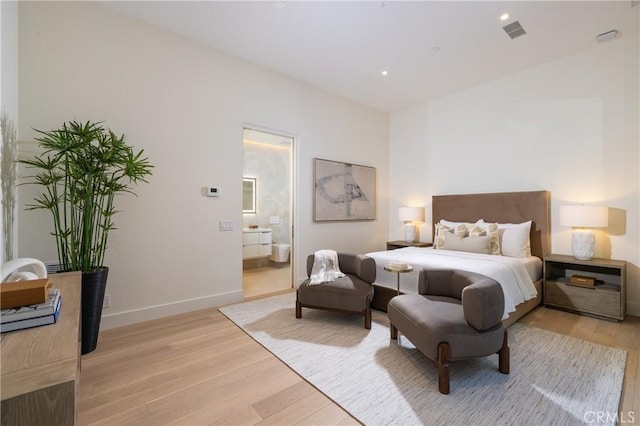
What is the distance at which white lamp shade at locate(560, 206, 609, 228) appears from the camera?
3.09 m

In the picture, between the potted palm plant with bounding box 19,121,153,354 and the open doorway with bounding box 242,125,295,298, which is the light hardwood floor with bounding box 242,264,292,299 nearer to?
A: the open doorway with bounding box 242,125,295,298

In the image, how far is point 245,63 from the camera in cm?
371

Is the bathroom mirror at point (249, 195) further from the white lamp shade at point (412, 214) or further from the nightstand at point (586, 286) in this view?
the nightstand at point (586, 286)

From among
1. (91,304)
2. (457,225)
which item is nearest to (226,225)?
(91,304)

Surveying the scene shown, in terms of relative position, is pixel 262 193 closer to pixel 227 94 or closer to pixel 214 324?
pixel 227 94

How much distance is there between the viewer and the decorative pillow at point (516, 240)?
11.6ft

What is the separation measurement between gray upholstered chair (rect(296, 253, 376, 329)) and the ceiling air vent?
298 cm

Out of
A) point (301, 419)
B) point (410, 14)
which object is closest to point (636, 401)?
point (301, 419)

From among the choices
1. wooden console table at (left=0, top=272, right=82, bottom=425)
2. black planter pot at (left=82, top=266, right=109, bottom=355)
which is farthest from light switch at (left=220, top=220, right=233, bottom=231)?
wooden console table at (left=0, top=272, right=82, bottom=425)

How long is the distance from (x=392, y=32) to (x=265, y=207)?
422 cm

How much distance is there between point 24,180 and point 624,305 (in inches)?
240

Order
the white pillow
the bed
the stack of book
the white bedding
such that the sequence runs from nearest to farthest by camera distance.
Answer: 1. the stack of book
2. the white bedding
3. the bed
4. the white pillow

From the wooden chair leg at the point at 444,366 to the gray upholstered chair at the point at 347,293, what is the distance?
1.00 meters

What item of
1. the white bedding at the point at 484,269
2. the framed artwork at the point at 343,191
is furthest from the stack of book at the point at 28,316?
the framed artwork at the point at 343,191
